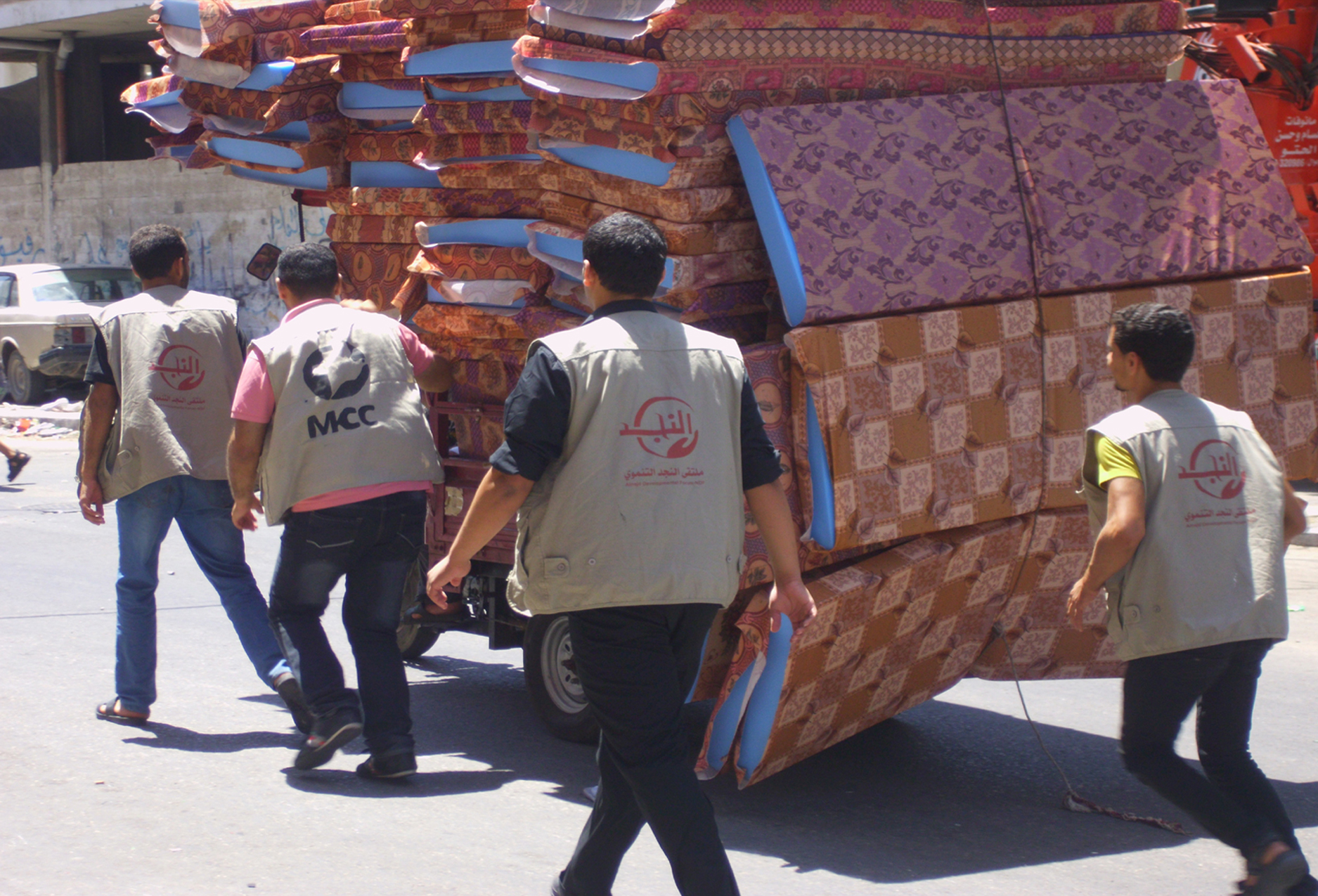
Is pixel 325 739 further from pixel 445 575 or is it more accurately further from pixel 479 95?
pixel 479 95

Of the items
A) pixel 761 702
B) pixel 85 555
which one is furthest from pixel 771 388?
pixel 85 555

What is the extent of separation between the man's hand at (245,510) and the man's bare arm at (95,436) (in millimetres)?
725

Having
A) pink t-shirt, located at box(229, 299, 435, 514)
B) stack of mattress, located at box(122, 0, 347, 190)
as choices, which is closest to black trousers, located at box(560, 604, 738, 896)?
pink t-shirt, located at box(229, 299, 435, 514)

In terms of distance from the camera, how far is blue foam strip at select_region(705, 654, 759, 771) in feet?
12.9

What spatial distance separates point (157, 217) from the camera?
2052cm

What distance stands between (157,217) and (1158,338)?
63.6 ft

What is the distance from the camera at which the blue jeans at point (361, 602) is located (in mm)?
4316

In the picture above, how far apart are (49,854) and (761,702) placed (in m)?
1.95

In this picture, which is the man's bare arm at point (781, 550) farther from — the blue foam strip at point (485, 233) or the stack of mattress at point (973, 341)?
the blue foam strip at point (485, 233)

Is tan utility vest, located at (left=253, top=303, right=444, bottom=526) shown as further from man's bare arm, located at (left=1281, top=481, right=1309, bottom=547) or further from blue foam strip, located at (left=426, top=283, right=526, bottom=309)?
man's bare arm, located at (left=1281, top=481, right=1309, bottom=547)

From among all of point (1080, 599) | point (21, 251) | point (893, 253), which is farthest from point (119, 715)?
point (21, 251)

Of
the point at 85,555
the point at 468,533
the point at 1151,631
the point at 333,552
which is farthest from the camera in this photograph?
the point at 85,555

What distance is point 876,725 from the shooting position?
519 centimetres

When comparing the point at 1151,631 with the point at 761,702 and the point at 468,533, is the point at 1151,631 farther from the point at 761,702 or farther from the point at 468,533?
the point at 468,533
